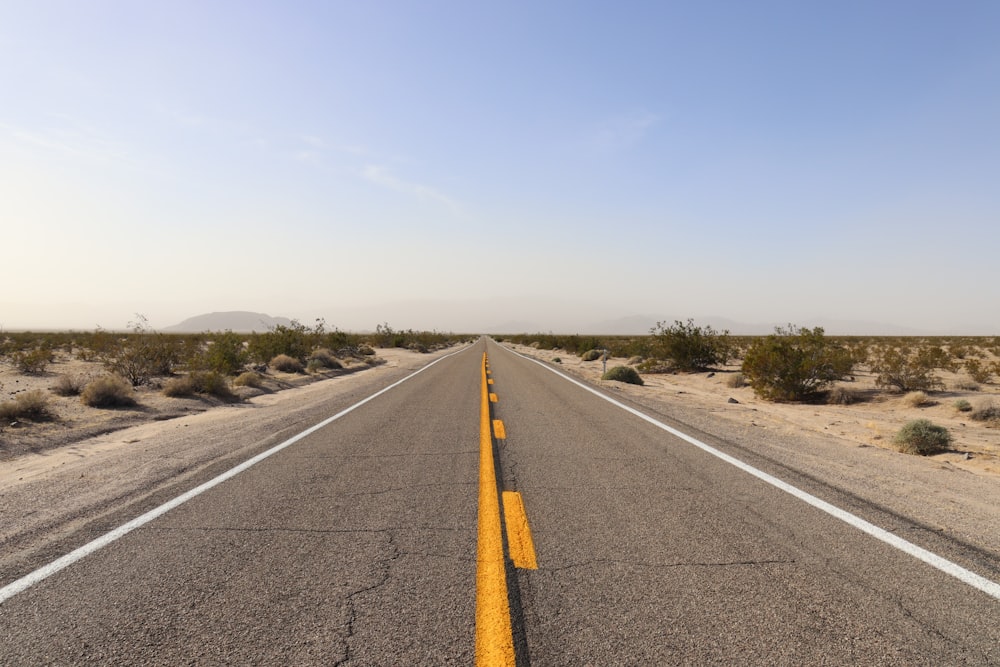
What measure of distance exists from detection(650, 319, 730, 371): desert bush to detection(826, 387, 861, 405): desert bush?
10.8m

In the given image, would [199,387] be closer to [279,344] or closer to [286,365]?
[286,365]

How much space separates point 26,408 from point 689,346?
25821 mm

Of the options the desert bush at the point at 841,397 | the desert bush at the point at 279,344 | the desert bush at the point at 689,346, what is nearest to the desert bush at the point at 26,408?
the desert bush at the point at 279,344

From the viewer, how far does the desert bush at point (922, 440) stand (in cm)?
881

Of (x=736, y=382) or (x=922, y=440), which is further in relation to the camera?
(x=736, y=382)

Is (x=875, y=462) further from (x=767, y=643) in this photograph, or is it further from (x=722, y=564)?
(x=767, y=643)

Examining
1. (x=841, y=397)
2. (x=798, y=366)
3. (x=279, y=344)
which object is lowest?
(x=841, y=397)

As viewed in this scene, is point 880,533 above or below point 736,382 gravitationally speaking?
above

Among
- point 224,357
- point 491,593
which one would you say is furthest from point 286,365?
point 491,593

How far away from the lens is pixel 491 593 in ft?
10.7

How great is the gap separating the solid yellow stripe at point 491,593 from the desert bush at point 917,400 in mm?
15156

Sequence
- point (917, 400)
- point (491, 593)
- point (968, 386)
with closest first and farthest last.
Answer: point (491, 593) → point (917, 400) → point (968, 386)

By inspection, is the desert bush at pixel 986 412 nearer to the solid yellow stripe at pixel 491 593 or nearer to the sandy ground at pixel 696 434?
the sandy ground at pixel 696 434

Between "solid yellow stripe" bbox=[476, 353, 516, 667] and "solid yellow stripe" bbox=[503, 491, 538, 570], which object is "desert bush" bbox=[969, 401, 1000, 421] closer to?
"solid yellow stripe" bbox=[503, 491, 538, 570]
